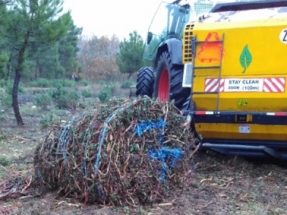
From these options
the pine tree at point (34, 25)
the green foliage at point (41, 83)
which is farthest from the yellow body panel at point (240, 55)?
the green foliage at point (41, 83)

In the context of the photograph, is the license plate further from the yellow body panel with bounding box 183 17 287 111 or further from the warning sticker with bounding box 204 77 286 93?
the warning sticker with bounding box 204 77 286 93

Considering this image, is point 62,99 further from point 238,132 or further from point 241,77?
point 241,77

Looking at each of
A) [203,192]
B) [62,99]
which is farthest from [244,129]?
[62,99]

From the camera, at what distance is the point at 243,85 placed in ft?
22.0

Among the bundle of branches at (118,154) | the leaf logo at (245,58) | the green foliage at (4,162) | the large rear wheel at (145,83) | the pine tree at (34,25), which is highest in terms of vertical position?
the pine tree at (34,25)

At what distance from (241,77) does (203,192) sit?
1504mm

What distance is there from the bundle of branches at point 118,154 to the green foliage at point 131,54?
25.7 meters

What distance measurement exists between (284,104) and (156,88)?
2.61m

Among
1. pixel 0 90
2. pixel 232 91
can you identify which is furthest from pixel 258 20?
pixel 0 90

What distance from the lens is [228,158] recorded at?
7938 mm

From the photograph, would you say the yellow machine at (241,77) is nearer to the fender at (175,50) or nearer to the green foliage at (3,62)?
the fender at (175,50)

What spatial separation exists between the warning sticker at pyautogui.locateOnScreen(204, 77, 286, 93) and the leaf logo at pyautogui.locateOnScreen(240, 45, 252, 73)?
164 mm

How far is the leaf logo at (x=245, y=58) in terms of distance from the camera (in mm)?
6685

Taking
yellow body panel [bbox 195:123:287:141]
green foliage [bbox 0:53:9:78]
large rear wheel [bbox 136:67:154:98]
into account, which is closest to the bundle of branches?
yellow body panel [bbox 195:123:287:141]
